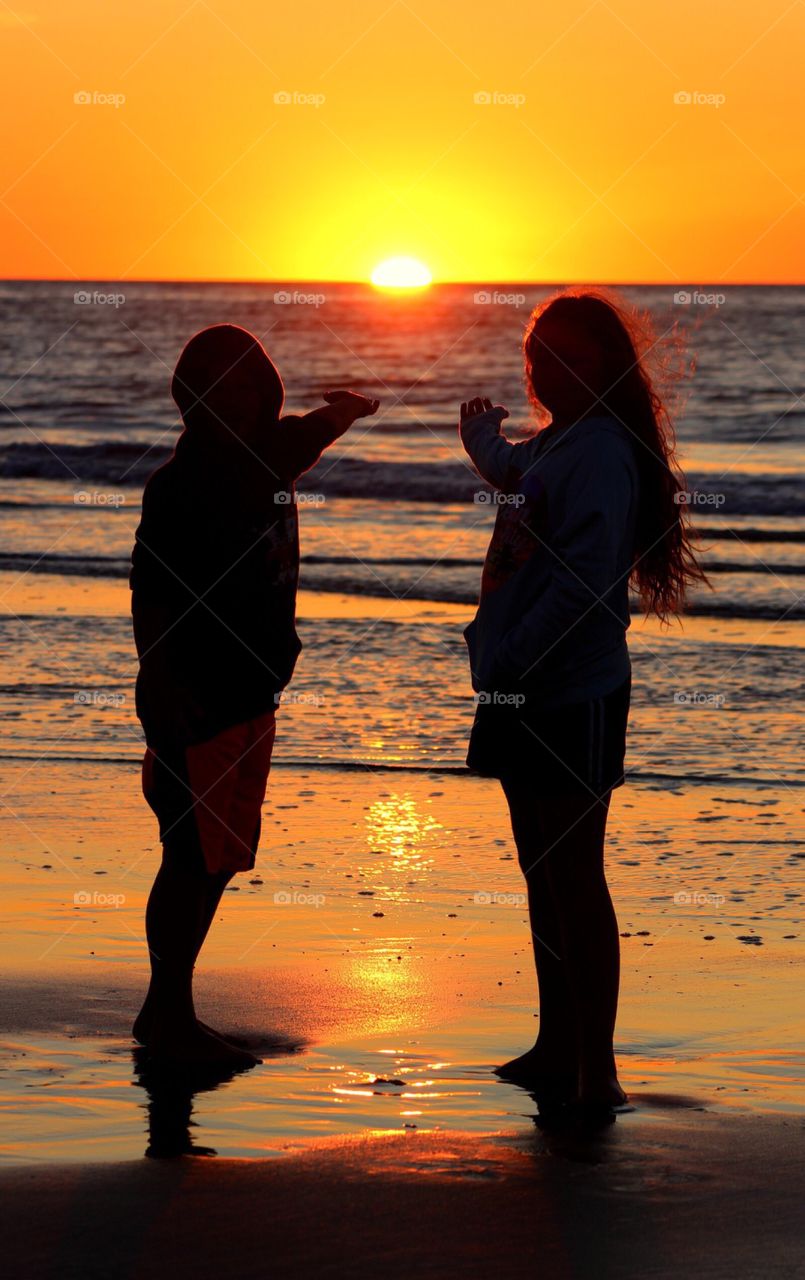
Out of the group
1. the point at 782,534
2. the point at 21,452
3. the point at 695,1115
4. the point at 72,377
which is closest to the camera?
the point at 695,1115

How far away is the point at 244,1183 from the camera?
3.15 m

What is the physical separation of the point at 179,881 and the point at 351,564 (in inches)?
434

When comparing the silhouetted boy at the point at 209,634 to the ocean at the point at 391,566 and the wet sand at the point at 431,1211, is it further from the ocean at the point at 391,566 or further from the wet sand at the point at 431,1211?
the ocean at the point at 391,566

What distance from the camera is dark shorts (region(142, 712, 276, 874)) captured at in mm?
3947

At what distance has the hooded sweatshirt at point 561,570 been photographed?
3.58 meters

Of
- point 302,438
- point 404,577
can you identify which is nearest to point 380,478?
point 404,577

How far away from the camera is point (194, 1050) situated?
3.96m

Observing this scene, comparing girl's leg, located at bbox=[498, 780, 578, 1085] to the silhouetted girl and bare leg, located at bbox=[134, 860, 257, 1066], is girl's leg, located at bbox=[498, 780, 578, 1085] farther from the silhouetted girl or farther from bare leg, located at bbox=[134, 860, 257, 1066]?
bare leg, located at bbox=[134, 860, 257, 1066]

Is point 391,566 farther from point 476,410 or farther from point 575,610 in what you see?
point 575,610

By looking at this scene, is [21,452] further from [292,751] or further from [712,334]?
[712,334]

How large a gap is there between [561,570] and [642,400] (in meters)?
0.43

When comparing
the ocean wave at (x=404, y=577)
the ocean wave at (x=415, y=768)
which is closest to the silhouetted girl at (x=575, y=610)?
the ocean wave at (x=415, y=768)

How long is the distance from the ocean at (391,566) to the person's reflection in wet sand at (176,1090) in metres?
1.74

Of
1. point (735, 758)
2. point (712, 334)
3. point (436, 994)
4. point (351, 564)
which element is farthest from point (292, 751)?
point (712, 334)
